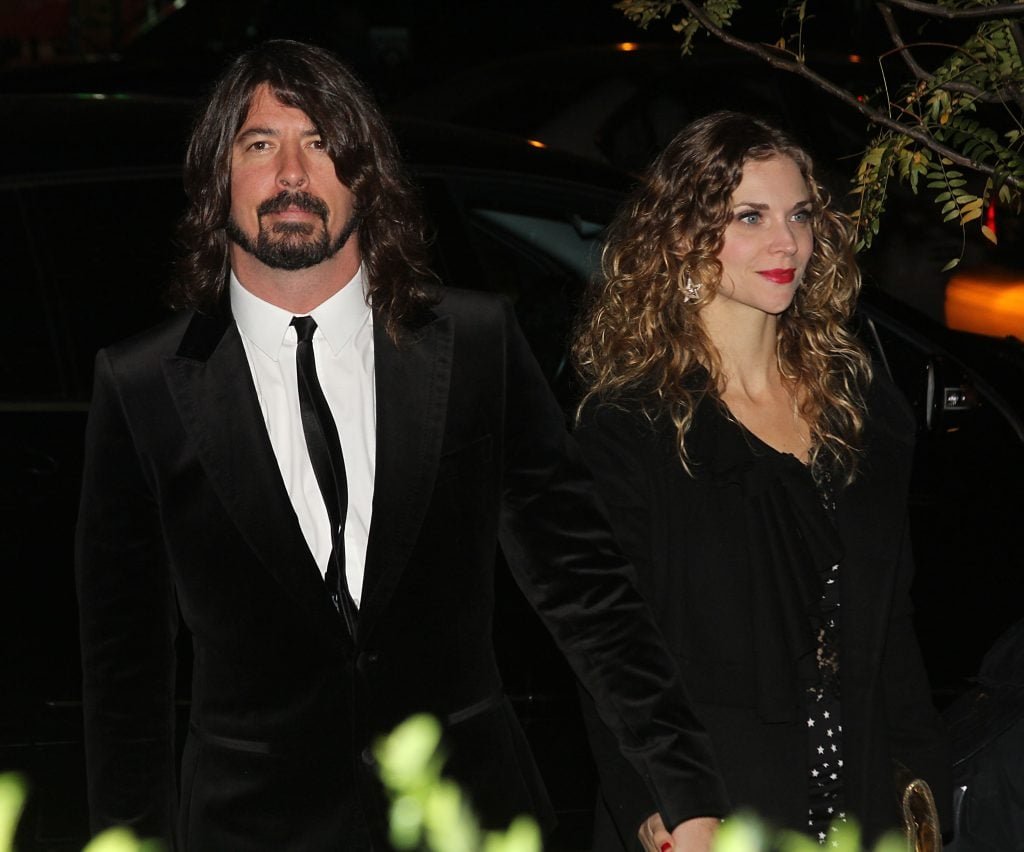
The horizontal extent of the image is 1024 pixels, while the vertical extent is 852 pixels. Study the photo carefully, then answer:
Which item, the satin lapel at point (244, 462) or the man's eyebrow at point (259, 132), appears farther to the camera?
the man's eyebrow at point (259, 132)

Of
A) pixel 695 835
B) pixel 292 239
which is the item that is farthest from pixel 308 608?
pixel 695 835

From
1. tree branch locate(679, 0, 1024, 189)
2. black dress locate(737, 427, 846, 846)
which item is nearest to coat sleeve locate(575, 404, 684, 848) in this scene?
black dress locate(737, 427, 846, 846)

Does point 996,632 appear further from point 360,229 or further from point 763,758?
point 360,229

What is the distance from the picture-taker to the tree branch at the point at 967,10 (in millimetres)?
2604

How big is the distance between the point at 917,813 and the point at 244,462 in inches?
56.3

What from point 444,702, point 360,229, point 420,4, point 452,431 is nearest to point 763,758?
point 444,702

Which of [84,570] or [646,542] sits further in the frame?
[646,542]

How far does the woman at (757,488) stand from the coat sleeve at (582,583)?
16 centimetres

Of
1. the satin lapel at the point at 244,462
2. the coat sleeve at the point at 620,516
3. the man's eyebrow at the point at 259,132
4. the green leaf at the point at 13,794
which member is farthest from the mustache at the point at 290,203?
the green leaf at the point at 13,794

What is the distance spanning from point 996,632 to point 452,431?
2.14 meters

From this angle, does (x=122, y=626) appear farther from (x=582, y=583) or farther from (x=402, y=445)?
(x=582, y=583)

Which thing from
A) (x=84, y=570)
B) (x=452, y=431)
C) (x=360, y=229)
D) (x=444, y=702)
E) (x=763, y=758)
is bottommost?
(x=763, y=758)

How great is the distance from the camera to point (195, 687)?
9.43ft

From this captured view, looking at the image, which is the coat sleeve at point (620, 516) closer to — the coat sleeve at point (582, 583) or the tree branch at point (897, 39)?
the coat sleeve at point (582, 583)
